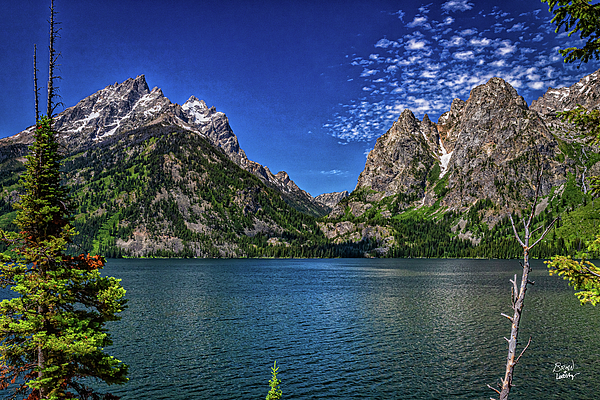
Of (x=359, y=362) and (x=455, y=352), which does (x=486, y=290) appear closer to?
(x=455, y=352)

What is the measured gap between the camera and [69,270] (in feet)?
60.8

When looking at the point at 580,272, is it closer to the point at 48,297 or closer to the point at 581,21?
the point at 581,21

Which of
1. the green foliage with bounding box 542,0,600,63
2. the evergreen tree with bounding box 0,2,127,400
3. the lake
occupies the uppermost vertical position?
the green foliage with bounding box 542,0,600,63

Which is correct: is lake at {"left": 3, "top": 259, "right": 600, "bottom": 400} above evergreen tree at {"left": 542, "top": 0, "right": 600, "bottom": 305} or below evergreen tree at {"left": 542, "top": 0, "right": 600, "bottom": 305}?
below

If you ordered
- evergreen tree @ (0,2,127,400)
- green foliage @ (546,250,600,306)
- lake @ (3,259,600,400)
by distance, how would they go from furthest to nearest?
lake @ (3,259,600,400), evergreen tree @ (0,2,127,400), green foliage @ (546,250,600,306)

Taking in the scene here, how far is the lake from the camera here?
3744cm

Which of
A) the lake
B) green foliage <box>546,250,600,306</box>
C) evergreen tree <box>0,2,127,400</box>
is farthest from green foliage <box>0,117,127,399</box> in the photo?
green foliage <box>546,250,600,306</box>

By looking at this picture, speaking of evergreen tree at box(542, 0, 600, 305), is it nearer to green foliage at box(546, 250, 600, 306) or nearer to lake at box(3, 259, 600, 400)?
green foliage at box(546, 250, 600, 306)

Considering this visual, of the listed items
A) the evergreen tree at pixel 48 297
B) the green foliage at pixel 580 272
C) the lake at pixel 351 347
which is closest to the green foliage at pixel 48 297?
the evergreen tree at pixel 48 297

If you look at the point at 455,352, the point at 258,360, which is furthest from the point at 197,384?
the point at 455,352

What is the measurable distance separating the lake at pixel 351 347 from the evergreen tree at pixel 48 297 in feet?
65.4

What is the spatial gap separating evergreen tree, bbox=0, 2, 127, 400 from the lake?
785 inches

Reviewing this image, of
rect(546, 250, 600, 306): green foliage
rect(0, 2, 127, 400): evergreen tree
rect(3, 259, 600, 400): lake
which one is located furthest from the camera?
rect(3, 259, 600, 400): lake

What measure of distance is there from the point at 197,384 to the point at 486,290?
99.1 metres
